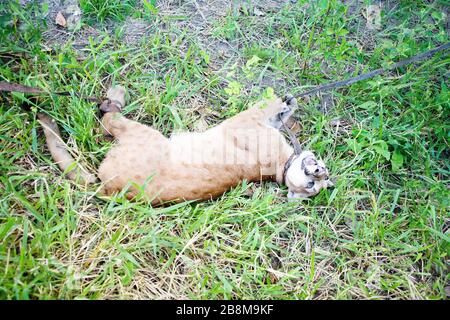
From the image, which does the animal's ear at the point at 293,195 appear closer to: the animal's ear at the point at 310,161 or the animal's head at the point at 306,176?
the animal's head at the point at 306,176

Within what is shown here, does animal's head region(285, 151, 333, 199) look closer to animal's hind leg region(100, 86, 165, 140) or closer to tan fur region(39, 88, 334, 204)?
tan fur region(39, 88, 334, 204)

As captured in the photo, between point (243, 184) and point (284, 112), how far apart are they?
0.79m

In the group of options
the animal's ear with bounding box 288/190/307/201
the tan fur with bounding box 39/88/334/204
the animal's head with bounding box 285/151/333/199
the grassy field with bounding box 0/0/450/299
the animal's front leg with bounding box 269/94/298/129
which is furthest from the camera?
the animal's front leg with bounding box 269/94/298/129

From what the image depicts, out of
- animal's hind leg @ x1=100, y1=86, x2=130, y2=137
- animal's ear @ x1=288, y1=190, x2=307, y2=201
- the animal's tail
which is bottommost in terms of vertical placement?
animal's ear @ x1=288, y1=190, x2=307, y2=201

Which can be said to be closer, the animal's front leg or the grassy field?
the grassy field

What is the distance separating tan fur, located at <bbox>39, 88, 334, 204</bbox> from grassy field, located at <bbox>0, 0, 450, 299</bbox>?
117 mm

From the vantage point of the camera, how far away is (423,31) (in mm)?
3430

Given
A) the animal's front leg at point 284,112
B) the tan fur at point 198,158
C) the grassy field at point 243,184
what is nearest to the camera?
the grassy field at point 243,184

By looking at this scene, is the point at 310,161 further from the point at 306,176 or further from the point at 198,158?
the point at 198,158

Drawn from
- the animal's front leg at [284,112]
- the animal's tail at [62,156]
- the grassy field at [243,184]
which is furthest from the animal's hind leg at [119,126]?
the animal's front leg at [284,112]

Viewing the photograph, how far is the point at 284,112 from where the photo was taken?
10.6 ft

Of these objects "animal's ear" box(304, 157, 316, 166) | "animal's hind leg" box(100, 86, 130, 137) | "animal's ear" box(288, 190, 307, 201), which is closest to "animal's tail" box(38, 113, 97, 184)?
"animal's hind leg" box(100, 86, 130, 137)

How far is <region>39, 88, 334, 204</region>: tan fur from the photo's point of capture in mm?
2643

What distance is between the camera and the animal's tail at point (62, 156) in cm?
272
